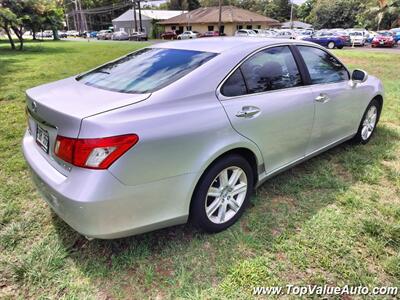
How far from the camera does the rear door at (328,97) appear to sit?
11.3 ft

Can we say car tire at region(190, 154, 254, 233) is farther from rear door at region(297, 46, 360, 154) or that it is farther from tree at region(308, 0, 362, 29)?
tree at region(308, 0, 362, 29)

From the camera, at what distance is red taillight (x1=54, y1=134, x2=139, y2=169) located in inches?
78.1

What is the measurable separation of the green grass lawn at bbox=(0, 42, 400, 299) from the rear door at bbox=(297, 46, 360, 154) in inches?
21.9

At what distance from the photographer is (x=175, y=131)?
221 cm

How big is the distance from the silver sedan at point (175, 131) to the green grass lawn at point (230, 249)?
1.04ft

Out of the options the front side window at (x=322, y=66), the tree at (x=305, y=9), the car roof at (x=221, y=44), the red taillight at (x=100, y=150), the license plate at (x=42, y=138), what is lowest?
the license plate at (x=42, y=138)

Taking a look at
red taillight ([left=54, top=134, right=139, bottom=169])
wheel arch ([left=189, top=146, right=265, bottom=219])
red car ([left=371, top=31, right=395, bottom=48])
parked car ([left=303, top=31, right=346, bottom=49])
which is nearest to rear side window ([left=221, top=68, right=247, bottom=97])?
wheel arch ([left=189, top=146, right=265, bottom=219])

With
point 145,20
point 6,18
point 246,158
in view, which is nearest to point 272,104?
point 246,158

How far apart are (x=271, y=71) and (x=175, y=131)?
1.34m

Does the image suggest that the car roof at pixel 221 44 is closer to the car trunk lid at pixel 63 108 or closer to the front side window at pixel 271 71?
the front side window at pixel 271 71

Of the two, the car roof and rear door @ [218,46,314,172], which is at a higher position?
the car roof

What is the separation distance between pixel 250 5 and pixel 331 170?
284 ft

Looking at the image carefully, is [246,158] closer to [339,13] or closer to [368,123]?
[368,123]

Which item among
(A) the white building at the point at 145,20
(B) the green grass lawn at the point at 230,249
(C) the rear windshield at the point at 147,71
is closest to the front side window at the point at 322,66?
(B) the green grass lawn at the point at 230,249
